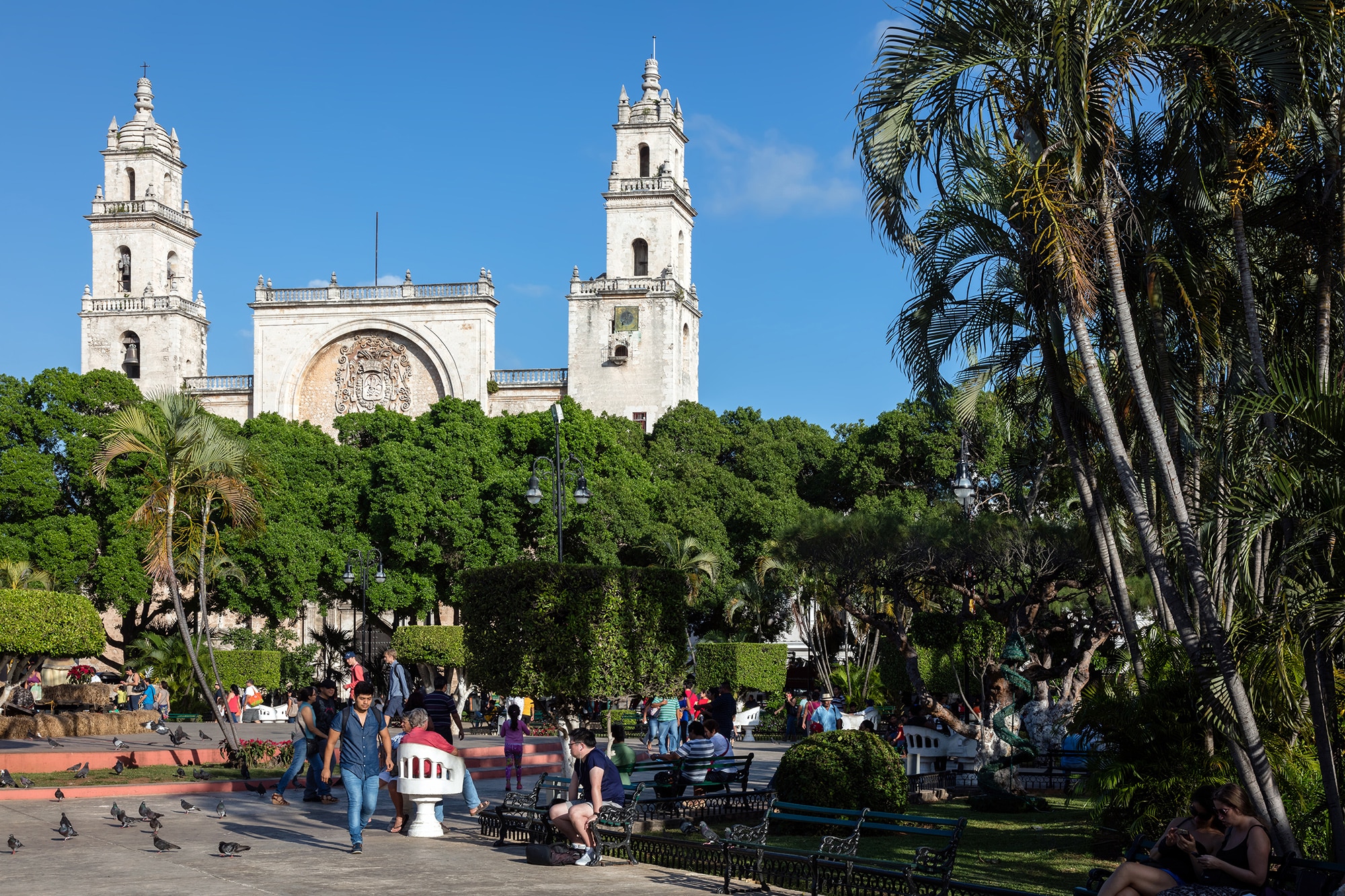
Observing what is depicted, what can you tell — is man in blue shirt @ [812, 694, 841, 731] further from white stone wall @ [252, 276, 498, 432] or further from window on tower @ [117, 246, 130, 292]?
window on tower @ [117, 246, 130, 292]

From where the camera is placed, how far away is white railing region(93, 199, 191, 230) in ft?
179

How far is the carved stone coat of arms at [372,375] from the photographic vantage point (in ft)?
176

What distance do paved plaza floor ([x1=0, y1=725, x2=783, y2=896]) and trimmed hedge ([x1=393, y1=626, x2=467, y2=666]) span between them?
2207 cm

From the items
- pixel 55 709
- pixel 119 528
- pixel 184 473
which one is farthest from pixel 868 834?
pixel 119 528

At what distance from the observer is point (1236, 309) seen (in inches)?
412

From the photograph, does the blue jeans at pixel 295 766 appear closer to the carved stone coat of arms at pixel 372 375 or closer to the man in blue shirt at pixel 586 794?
the man in blue shirt at pixel 586 794

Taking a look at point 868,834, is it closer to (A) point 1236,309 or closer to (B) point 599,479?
(A) point 1236,309

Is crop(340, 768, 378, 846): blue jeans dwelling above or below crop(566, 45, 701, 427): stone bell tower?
below

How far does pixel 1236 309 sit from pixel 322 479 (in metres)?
34.5

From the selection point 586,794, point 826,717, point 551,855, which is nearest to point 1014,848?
point 586,794

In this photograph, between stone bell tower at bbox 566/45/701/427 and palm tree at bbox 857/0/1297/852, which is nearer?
palm tree at bbox 857/0/1297/852

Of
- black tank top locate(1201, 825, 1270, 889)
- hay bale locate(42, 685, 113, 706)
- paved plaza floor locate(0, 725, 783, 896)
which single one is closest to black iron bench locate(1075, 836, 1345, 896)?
black tank top locate(1201, 825, 1270, 889)

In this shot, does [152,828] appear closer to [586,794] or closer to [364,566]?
[586,794]

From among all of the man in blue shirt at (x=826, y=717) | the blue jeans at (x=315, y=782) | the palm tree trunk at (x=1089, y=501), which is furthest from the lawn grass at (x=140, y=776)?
the man in blue shirt at (x=826, y=717)
